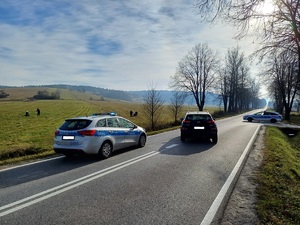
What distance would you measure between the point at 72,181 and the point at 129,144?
467 cm

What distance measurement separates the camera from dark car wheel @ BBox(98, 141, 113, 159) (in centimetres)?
880

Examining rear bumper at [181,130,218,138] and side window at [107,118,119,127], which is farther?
rear bumper at [181,130,218,138]

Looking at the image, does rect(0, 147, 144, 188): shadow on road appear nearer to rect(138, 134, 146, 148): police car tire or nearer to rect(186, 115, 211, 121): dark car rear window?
rect(138, 134, 146, 148): police car tire

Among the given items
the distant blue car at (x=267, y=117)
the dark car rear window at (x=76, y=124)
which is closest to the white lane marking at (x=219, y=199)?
the dark car rear window at (x=76, y=124)

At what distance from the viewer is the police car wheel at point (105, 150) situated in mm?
8814

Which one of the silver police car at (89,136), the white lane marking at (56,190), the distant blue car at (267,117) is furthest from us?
the distant blue car at (267,117)

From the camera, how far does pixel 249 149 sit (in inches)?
433

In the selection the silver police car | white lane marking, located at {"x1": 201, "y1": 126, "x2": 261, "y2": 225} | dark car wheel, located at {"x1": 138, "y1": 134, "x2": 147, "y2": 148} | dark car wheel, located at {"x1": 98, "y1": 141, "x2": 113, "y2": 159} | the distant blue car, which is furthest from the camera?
the distant blue car

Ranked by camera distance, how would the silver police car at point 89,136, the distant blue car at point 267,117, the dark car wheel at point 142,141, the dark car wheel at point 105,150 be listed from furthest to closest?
the distant blue car at point 267,117, the dark car wheel at point 142,141, the dark car wheel at point 105,150, the silver police car at point 89,136

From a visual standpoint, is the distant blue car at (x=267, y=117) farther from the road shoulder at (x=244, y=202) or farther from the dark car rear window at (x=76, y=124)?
the dark car rear window at (x=76, y=124)

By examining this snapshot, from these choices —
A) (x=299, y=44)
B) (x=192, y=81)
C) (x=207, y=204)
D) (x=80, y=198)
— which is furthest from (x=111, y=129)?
(x=192, y=81)

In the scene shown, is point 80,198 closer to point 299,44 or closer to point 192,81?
point 299,44

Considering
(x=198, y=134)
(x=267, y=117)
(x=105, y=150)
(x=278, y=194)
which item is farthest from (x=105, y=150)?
(x=267, y=117)

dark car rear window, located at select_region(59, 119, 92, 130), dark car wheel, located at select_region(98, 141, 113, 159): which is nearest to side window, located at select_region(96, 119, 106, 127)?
dark car rear window, located at select_region(59, 119, 92, 130)
